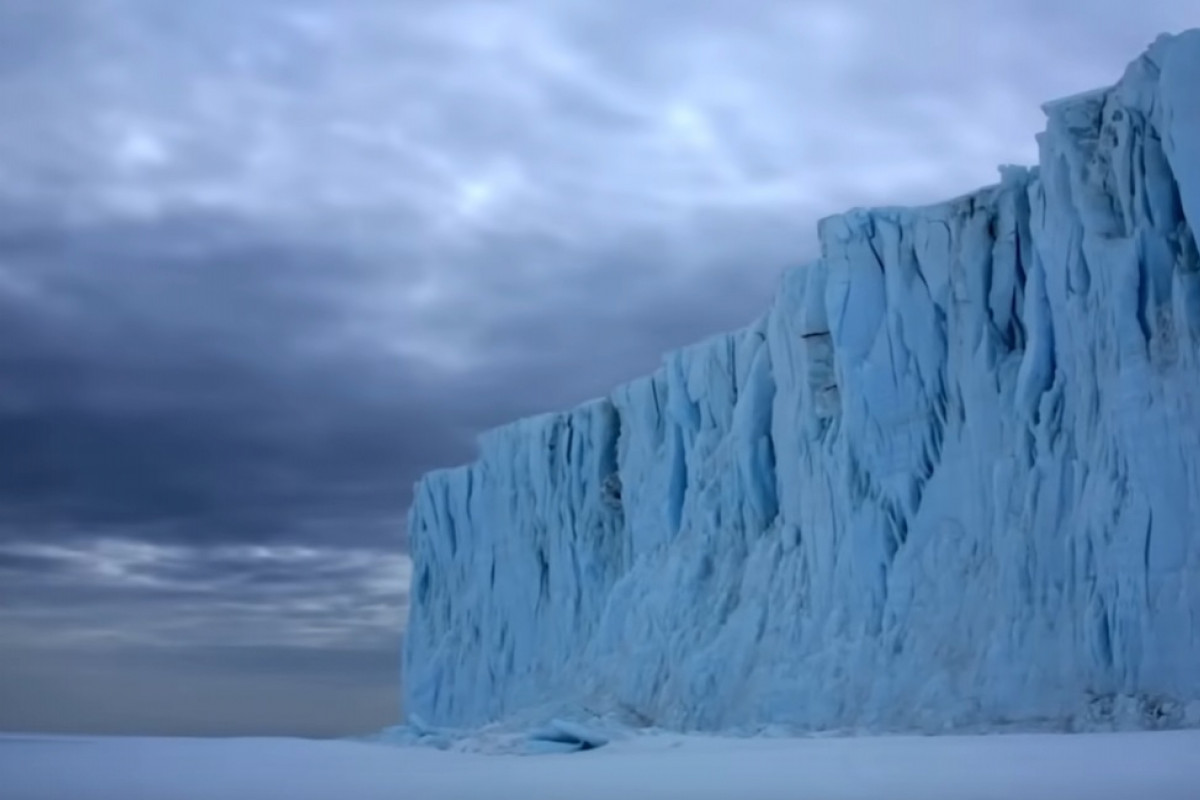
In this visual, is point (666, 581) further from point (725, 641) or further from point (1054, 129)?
point (1054, 129)

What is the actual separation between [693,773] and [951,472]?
9.99 metres

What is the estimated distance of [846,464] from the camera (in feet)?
70.7

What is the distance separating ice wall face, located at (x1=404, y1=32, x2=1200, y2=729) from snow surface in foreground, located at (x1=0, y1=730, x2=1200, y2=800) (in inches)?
144

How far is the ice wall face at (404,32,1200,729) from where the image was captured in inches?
639

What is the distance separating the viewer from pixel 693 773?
10.7 m

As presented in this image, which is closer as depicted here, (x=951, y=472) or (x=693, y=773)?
(x=693, y=773)

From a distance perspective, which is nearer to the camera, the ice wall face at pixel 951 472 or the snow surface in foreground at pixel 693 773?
the snow surface in foreground at pixel 693 773

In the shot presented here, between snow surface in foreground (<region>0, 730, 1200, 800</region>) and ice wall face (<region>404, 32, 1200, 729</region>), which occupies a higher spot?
ice wall face (<region>404, 32, 1200, 729</region>)

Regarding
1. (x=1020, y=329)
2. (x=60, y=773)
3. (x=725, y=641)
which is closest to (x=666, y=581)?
(x=725, y=641)

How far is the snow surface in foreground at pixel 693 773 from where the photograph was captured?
9.16m

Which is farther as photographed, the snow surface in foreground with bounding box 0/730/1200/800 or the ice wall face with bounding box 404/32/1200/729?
the ice wall face with bounding box 404/32/1200/729

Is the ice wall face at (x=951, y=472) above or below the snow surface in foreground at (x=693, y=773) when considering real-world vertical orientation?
above

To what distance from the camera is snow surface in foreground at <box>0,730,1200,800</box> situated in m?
9.16

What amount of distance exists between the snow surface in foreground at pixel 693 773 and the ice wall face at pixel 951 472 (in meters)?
3.66
